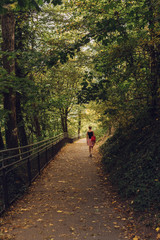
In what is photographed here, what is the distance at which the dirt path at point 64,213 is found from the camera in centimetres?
399

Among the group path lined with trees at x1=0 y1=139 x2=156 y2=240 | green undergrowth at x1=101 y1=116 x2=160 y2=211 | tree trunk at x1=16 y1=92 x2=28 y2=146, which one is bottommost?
path lined with trees at x1=0 y1=139 x2=156 y2=240

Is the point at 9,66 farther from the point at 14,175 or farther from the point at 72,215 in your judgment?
the point at 72,215

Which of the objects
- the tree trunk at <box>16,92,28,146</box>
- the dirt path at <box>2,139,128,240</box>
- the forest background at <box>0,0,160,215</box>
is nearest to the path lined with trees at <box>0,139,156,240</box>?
the dirt path at <box>2,139,128,240</box>

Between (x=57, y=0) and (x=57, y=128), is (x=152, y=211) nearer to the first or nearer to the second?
(x=57, y=0)

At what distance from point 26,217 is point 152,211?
2.69m

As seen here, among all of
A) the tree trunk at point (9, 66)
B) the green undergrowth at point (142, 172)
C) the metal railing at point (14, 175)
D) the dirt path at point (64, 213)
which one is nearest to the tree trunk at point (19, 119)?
the tree trunk at point (9, 66)

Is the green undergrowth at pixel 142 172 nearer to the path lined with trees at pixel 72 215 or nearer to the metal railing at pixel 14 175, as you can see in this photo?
the path lined with trees at pixel 72 215

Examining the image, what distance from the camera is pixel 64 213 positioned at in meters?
5.05

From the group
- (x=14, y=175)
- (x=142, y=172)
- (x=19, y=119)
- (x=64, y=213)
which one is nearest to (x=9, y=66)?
(x=14, y=175)

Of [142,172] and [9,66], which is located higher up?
[9,66]

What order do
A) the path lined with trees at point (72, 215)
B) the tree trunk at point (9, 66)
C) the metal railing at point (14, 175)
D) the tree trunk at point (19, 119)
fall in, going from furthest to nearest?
the tree trunk at point (19, 119)
the tree trunk at point (9, 66)
the metal railing at point (14, 175)
the path lined with trees at point (72, 215)

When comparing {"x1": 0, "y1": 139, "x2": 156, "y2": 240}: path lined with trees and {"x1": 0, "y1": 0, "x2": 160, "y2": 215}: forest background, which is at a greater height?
{"x1": 0, "y1": 0, "x2": 160, "y2": 215}: forest background

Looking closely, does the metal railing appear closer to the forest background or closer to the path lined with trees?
the path lined with trees

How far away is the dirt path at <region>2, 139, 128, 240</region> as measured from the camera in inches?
157
